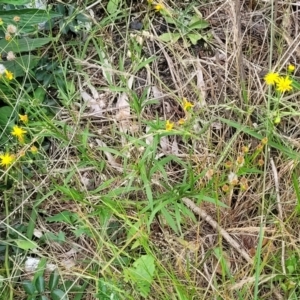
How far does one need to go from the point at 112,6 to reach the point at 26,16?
30cm

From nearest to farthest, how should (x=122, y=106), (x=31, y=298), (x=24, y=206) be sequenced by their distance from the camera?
(x=31, y=298) → (x=24, y=206) → (x=122, y=106)

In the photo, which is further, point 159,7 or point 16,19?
point 159,7

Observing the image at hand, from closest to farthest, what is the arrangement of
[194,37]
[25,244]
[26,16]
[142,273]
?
1. [142,273]
2. [25,244]
3. [26,16]
4. [194,37]

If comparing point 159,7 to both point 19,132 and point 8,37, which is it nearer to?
point 8,37

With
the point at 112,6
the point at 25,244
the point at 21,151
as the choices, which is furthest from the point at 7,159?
the point at 112,6

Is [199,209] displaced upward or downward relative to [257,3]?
downward

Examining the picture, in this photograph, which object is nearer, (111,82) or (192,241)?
(192,241)

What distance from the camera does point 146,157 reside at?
1.58m

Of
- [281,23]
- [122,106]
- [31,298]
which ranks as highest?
[281,23]

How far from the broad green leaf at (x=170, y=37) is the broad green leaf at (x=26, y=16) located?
36cm

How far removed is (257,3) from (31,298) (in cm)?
112

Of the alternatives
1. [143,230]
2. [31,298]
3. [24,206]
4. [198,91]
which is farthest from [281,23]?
[31,298]

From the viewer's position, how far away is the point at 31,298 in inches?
60.0

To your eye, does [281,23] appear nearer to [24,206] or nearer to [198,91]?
[198,91]
